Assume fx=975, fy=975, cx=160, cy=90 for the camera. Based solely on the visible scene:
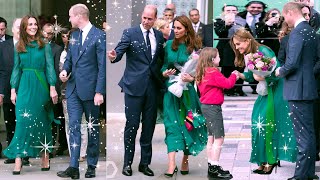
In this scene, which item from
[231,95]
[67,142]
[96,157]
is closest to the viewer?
[96,157]

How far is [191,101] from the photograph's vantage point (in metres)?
8.67

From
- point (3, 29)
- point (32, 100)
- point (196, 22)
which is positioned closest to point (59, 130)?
point (32, 100)

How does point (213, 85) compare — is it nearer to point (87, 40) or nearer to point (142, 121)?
point (142, 121)

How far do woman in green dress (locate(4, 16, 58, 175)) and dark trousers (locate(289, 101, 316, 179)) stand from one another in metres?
2.33

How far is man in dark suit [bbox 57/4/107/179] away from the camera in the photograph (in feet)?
28.3

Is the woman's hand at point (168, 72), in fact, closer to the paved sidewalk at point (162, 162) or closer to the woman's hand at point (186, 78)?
the woman's hand at point (186, 78)

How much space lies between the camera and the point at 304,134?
27.2 feet

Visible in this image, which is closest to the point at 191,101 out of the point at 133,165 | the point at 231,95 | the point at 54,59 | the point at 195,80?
the point at 195,80

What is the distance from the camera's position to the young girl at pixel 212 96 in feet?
27.3

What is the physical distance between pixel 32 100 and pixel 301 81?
262 centimetres

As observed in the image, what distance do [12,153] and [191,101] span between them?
6.14ft

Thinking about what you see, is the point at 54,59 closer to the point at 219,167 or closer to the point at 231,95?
the point at 219,167

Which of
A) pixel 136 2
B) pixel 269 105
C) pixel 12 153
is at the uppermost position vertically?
pixel 136 2

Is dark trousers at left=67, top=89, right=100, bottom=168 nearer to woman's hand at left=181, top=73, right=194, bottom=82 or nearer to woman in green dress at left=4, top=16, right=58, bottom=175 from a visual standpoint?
woman in green dress at left=4, top=16, right=58, bottom=175
